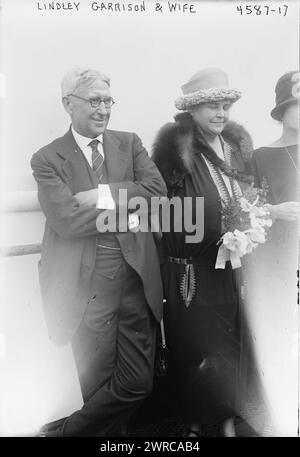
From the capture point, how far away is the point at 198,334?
3508 mm

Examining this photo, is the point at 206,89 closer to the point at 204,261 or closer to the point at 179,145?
the point at 179,145

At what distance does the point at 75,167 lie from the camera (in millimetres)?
3309

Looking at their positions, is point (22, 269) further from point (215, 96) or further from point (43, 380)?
point (215, 96)

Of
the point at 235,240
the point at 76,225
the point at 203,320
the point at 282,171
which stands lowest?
the point at 203,320

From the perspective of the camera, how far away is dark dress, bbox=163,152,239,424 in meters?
3.44

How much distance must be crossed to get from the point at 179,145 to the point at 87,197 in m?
0.58

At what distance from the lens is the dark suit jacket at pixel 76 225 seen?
→ 3287mm

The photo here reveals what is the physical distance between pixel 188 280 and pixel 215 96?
3.28 feet

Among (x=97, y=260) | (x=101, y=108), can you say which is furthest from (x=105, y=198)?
(x=101, y=108)

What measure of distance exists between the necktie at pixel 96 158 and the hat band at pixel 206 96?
0.49 metres

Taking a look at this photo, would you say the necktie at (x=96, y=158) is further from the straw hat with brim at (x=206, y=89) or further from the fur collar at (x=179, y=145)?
the straw hat with brim at (x=206, y=89)

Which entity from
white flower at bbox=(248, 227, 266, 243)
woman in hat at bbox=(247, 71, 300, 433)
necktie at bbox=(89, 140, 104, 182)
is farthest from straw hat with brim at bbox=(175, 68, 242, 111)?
white flower at bbox=(248, 227, 266, 243)

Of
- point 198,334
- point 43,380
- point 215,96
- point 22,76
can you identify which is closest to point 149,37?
point 215,96

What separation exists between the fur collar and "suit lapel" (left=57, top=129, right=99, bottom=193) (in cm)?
37
